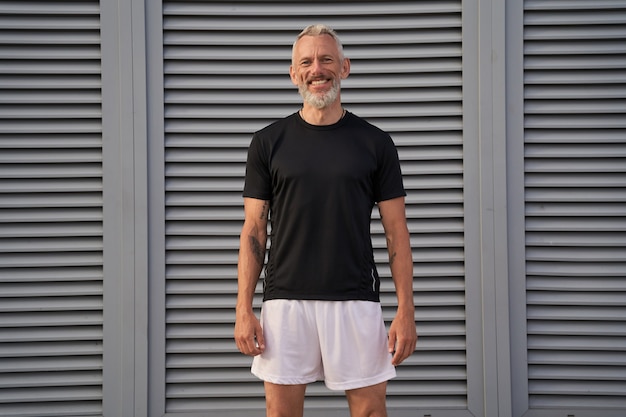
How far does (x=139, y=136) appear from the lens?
3.26 m

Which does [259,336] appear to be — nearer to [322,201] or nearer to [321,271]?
[321,271]

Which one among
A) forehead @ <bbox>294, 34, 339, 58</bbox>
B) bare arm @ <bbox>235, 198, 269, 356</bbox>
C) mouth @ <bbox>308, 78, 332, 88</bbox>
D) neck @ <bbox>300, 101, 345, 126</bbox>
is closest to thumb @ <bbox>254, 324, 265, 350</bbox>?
bare arm @ <bbox>235, 198, 269, 356</bbox>

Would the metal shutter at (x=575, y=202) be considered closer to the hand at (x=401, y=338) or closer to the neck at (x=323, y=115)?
the hand at (x=401, y=338)

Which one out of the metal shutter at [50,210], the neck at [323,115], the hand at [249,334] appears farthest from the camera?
the metal shutter at [50,210]

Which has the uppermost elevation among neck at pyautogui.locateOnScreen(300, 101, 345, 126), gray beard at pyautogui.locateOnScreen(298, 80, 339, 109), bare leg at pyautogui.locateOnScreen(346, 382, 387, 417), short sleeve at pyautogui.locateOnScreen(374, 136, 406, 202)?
gray beard at pyautogui.locateOnScreen(298, 80, 339, 109)

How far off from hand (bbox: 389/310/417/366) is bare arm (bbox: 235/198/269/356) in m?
0.47

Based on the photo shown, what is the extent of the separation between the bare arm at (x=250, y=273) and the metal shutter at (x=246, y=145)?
1.11 meters

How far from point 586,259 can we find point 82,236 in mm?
2813

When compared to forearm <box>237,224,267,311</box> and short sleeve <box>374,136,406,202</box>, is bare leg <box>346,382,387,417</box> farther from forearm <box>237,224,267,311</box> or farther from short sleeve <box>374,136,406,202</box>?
short sleeve <box>374,136,406,202</box>

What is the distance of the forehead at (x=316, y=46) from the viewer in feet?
7.10

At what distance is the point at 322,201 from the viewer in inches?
85.2

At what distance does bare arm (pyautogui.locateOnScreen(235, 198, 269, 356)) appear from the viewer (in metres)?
2.14

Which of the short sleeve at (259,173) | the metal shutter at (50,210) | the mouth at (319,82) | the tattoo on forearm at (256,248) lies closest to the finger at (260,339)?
the tattoo on forearm at (256,248)

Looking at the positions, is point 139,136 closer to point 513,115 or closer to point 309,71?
point 309,71
